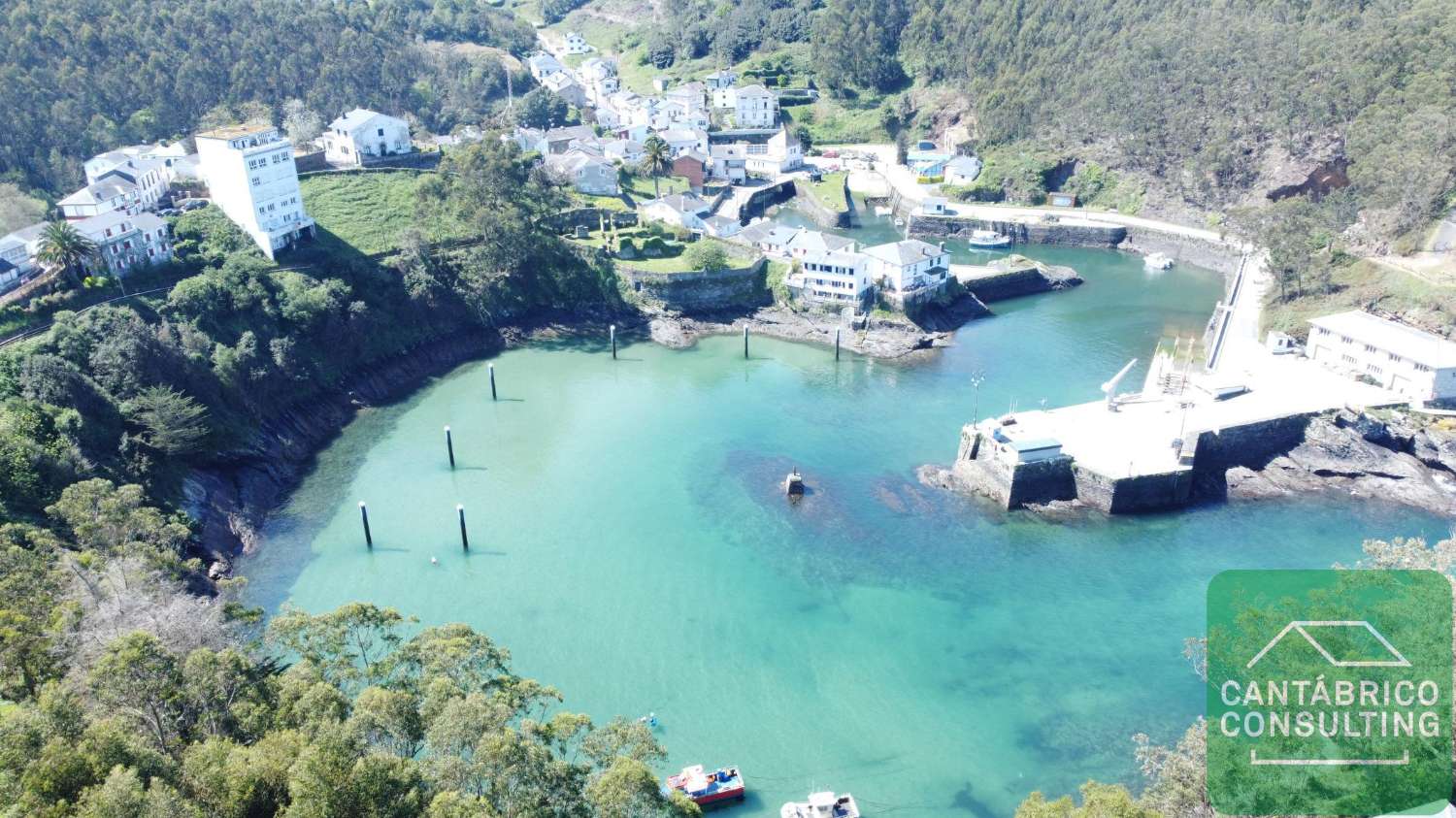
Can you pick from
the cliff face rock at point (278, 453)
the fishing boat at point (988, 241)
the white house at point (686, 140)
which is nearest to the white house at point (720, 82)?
the white house at point (686, 140)

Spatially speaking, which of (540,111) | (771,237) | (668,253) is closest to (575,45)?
(540,111)

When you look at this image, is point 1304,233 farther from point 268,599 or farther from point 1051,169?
point 268,599

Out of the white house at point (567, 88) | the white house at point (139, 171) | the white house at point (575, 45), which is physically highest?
the white house at point (575, 45)

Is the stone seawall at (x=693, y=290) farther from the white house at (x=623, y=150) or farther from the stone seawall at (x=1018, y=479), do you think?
the white house at (x=623, y=150)

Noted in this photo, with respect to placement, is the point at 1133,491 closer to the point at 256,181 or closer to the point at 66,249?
the point at 256,181

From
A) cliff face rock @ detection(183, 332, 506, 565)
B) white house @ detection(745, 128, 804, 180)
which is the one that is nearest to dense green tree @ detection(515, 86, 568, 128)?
white house @ detection(745, 128, 804, 180)

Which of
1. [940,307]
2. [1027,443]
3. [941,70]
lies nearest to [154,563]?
[1027,443]
